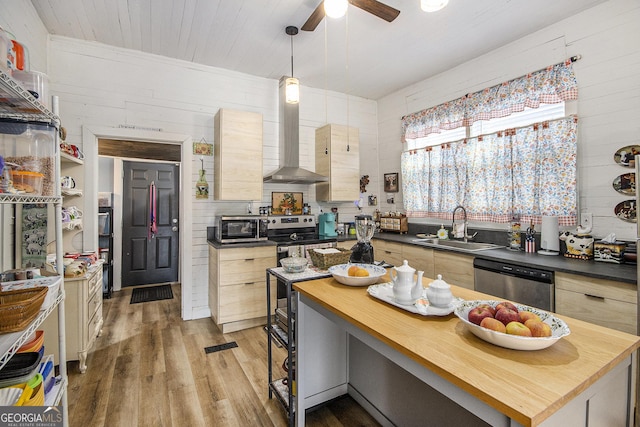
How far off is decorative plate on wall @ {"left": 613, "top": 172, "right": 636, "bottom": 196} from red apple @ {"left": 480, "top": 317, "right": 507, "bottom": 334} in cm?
227

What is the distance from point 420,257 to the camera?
10.9 ft

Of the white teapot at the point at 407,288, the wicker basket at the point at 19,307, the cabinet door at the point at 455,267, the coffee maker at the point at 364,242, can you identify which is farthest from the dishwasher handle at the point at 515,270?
the wicker basket at the point at 19,307

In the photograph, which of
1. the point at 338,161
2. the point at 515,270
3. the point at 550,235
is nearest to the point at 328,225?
the point at 338,161

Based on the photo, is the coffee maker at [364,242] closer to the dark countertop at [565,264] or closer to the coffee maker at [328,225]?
the dark countertop at [565,264]

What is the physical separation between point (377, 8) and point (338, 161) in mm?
2097

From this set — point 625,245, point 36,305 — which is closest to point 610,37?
point 625,245

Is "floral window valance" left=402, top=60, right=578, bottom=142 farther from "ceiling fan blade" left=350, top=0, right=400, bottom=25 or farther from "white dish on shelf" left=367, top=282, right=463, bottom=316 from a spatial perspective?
"white dish on shelf" left=367, top=282, right=463, bottom=316

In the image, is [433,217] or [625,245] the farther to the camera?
[433,217]

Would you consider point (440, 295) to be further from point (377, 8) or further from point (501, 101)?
point (501, 101)

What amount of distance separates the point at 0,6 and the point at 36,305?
2.00m

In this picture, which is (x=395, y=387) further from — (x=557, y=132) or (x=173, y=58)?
(x=173, y=58)

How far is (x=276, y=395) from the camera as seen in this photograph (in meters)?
2.00

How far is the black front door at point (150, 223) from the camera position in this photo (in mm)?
4938

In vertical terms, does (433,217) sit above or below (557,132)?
below
